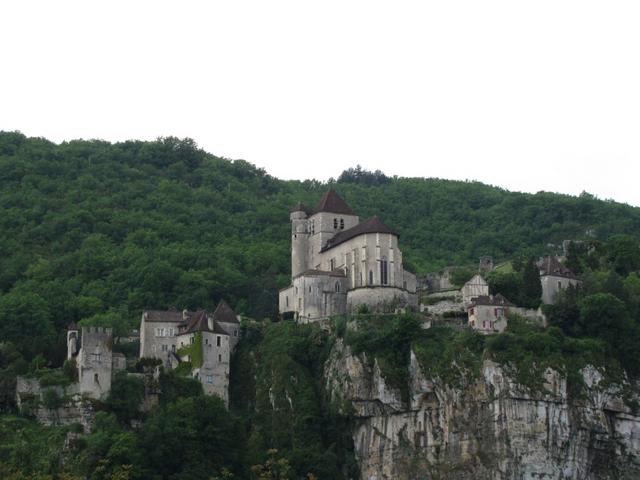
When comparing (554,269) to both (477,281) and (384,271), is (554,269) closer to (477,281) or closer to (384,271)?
(477,281)

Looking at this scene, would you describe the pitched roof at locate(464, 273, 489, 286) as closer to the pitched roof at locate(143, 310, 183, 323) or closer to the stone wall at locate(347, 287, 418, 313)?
the stone wall at locate(347, 287, 418, 313)

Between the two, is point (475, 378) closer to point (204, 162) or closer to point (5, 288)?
point (5, 288)

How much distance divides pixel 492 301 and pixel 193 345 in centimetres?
1913

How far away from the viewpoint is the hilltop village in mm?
86062

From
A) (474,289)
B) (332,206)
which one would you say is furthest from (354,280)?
(332,206)

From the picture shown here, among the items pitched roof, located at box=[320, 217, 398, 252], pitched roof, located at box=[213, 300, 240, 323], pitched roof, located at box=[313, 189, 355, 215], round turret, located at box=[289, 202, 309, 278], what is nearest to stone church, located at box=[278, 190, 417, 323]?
pitched roof, located at box=[320, 217, 398, 252]

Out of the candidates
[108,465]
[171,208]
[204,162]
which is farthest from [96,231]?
[108,465]

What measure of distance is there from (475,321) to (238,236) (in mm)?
36116

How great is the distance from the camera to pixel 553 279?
9738 centimetres

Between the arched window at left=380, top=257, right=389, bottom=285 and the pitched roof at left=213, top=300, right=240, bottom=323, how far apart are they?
10013mm

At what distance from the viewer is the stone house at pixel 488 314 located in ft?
298

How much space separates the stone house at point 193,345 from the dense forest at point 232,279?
6.89ft

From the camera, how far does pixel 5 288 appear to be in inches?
4242

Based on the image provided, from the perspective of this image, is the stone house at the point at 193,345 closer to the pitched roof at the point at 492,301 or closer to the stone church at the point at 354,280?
the stone church at the point at 354,280
